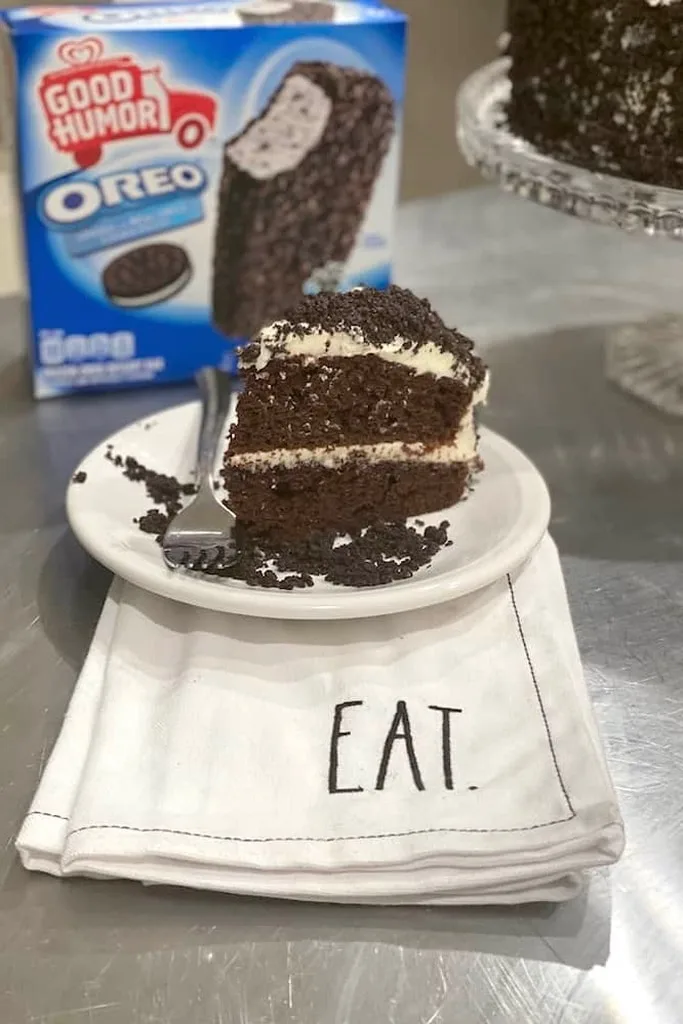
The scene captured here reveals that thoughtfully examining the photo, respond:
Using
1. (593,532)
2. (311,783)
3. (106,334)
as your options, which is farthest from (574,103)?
(311,783)

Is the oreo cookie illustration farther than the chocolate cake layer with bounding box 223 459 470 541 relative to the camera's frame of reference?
Yes

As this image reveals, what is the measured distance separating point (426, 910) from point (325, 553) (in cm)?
29

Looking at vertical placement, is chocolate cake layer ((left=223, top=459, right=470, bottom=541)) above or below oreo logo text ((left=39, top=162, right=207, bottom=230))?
below

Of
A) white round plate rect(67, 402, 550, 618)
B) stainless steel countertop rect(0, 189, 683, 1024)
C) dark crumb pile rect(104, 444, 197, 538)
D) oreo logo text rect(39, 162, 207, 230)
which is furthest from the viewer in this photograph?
oreo logo text rect(39, 162, 207, 230)

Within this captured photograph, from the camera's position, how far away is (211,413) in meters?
0.98

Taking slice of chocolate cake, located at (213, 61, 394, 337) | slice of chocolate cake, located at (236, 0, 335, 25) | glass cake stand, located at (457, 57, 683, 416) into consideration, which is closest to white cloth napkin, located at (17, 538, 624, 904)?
glass cake stand, located at (457, 57, 683, 416)

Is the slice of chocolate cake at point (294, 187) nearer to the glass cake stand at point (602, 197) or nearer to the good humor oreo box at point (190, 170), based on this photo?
the good humor oreo box at point (190, 170)

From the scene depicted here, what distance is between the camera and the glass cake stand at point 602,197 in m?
0.96

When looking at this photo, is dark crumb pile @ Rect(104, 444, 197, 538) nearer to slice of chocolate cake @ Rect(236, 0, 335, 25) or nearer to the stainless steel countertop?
the stainless steel countertop

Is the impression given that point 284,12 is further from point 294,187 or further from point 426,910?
point 426,910

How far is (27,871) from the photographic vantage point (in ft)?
2.01

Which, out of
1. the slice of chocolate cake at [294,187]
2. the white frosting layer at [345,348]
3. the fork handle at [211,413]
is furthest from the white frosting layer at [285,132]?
the white frosting layer at [345,348]

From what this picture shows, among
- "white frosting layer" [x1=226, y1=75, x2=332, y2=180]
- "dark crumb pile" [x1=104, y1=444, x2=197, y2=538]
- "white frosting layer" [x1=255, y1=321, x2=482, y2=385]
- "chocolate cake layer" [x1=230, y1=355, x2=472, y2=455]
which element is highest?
"white frosting layer" [x1=226, y1=75, x2=332, y2=180]

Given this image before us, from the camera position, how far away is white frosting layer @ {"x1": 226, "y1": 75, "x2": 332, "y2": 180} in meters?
1.10
